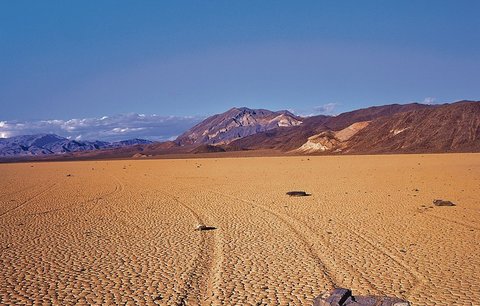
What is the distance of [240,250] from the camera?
1034 centimetres

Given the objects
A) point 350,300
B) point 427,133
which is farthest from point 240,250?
point 427,133

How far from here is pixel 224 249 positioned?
34.2ft

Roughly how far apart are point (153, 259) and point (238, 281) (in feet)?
8.24

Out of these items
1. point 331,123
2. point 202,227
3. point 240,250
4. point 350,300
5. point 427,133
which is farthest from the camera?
point 331,123

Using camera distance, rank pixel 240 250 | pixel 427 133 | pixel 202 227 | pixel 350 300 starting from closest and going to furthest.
→ pixel 350 300 → pixel 240 250 → pixel 202 227 → pixel 427 133

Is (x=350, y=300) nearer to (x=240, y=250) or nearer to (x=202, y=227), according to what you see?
(x=240, y=250)

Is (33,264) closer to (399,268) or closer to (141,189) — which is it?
(399,268)

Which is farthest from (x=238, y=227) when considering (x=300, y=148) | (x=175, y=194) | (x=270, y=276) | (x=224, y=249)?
(x=300, y=148)

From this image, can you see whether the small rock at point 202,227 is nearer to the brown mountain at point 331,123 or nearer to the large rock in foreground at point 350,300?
the large rock in foreground at point 350,300

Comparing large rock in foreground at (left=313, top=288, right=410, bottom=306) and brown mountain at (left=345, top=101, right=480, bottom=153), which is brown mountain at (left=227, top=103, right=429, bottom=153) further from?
large rock in foreground at (left=313, top=288, right=410, bottom=306)

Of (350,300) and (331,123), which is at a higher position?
(331,123)

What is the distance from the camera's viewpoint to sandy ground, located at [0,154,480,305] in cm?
746

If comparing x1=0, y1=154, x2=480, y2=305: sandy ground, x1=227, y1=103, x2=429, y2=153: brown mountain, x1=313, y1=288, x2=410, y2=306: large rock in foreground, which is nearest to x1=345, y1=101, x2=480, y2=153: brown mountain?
x1=227, y1=103, x2=429, y2=153: brown mountain

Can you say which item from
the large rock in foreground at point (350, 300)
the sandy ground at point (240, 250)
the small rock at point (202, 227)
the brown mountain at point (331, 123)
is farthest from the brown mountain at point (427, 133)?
the large rock in foreground at point (350, 300)
